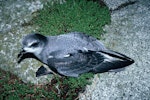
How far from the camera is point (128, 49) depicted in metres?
4.97

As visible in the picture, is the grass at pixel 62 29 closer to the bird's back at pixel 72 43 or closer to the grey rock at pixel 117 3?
the grey rock at pixel 117 3

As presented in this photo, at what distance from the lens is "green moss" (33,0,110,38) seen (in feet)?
17.3

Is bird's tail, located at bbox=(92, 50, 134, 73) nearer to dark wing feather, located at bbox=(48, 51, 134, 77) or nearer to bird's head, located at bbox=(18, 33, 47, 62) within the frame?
dark wing feather, located at bbox=(48, 51, 134, 77)

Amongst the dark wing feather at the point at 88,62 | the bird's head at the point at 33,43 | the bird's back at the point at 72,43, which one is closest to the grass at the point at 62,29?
the dark wing feather at the point at 88,62

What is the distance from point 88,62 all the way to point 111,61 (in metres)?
0.40

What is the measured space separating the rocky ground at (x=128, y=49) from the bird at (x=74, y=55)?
0.26m

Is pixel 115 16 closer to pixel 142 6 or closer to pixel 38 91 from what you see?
pixel 142 6

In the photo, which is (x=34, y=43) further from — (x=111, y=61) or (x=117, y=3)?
(x=117, y=3)

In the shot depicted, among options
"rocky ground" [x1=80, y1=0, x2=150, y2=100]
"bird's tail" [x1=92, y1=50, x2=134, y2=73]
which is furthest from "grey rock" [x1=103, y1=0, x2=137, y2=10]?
"bird's tail" [x1=92, y1=50, x2=134, y2=73]

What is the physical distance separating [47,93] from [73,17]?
1.75m

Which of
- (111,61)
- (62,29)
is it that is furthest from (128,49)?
(62,29)

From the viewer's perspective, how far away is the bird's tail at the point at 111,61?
4398mm

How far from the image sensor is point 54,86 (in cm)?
472

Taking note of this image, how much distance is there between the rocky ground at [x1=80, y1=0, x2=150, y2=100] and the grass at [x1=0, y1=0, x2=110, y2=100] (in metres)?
0.20
